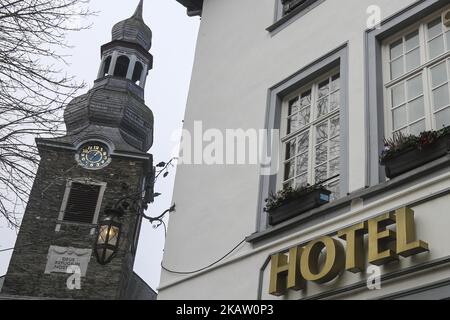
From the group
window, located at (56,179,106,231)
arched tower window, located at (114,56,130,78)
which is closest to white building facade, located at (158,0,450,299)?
window, located at (56,179,106,231)

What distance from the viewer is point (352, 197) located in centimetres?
663

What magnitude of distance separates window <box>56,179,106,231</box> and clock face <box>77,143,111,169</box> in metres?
1.29

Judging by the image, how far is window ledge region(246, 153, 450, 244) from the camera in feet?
19.5

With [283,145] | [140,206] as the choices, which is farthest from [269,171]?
[140,206]

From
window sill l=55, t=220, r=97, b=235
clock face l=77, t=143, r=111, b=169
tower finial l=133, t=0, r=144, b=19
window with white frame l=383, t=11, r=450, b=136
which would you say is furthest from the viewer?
tower finial l=133, t=0, r=144, b=19

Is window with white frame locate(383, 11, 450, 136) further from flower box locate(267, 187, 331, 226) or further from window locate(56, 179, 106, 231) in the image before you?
window locate(56, 179, 106, 231)

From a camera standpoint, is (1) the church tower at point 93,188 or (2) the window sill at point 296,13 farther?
(1) the church tower at point 93,188

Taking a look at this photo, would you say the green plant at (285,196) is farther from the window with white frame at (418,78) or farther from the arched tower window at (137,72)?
the arched tower window at (137,72)

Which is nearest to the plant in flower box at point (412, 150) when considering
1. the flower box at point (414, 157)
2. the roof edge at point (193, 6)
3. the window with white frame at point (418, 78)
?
the flower box at point (414, 157)

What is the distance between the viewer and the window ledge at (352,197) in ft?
19.5

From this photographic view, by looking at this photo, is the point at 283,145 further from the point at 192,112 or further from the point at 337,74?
the point at 192,112

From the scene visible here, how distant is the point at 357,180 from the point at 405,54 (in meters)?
1.56

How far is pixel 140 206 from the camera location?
1103 cm

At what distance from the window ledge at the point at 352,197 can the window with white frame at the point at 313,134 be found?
15.4 inches
